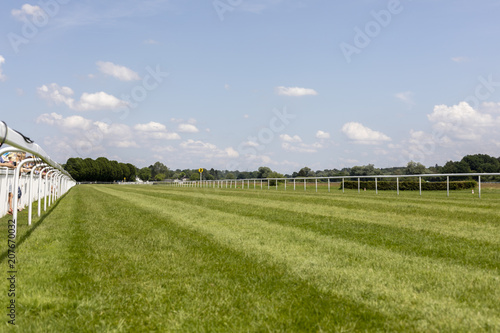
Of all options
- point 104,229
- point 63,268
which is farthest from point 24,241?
point 63,268

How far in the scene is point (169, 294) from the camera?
388cm

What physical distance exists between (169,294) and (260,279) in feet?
3.45

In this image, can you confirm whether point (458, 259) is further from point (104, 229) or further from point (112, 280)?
point (104, 229)

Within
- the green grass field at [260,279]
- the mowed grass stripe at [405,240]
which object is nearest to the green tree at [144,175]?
the mowed grass stripe at [405,240]

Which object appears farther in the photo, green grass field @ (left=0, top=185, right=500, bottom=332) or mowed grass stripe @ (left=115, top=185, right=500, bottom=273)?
mowed grass stripe @ (left=115, top=185, right=500, bottom=273)

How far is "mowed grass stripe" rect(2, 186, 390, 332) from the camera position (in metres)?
3.18

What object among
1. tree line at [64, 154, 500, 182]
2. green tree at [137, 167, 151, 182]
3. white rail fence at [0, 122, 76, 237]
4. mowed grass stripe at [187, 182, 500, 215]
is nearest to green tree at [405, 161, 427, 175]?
tree line at [64, 154, 500, 182]

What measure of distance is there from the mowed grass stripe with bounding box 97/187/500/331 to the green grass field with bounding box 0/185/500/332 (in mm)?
17

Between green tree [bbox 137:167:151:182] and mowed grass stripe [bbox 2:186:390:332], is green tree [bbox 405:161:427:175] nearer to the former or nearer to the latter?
mowed grass stripe [bbox 2:186:390:332]

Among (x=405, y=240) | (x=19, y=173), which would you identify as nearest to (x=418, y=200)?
(x=405, y=240)

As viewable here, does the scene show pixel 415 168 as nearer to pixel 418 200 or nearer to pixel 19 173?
pixel 418 200

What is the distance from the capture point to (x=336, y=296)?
3.78 metres

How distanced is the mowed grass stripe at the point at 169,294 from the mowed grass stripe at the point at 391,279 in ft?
0.78

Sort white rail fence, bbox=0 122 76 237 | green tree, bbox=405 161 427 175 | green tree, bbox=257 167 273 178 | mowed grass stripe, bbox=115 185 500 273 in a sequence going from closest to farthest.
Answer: white rail fence, bbox=0 122 76 237 → mowed grass stripe, bbox=115 185 500 273 → green tree, bbox=405 161 427 175 → green tree, bbox=257 167 273 178
